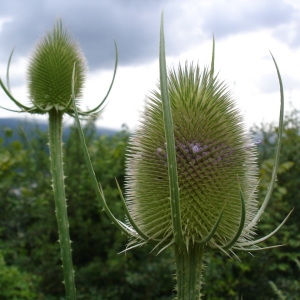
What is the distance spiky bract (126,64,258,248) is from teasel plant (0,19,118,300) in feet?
3.99

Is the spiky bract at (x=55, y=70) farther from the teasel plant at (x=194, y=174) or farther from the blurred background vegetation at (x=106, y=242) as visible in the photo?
the teasel plant at (x=194, y=174)

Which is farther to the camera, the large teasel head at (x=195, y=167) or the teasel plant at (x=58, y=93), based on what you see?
the teasel plant at (x=58, y=93)

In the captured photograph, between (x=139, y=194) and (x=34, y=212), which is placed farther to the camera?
(x=34, y=212)

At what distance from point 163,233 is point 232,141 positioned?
48 centimetres

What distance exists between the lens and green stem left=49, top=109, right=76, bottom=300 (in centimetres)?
307

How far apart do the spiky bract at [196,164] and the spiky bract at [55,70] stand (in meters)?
1.51

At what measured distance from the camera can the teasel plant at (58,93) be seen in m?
3.23

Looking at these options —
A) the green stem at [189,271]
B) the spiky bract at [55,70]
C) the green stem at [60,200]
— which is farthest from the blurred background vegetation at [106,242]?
the green stem at [189,271]

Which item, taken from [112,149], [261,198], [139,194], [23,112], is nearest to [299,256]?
[261,198]

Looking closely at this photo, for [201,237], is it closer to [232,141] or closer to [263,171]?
[232,141]

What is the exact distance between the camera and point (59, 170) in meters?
3.40

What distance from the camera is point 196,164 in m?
1.98

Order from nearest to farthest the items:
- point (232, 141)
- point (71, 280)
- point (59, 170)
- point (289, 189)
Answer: point (232, 141), point (71, 280), point (59, 170), point (289, 189)

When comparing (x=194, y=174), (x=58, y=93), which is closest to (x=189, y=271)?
(x=194, y=174)
